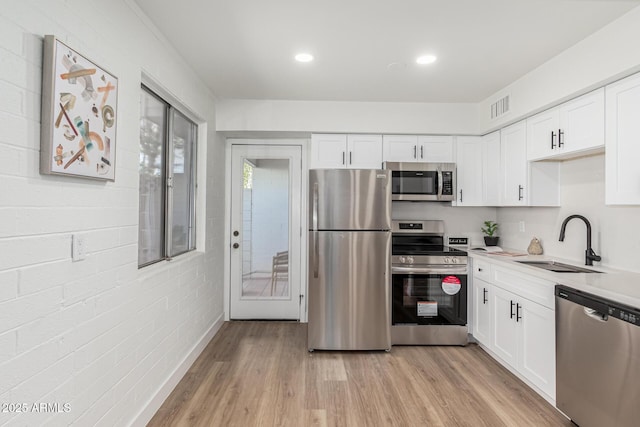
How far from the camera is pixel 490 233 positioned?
12.8 ft

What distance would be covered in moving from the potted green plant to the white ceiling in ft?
4.82

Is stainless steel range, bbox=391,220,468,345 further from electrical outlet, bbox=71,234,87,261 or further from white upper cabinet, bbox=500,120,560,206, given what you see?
electrical outlet, bbox=71,234,87,261

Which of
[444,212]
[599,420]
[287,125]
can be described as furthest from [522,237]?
[287,125]

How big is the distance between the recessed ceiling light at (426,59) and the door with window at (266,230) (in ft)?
5.89

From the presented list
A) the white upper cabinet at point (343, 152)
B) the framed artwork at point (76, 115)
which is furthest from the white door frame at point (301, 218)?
the framed artwork at point (76, 115)

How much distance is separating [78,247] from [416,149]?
3161 millimetres

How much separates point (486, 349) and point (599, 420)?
135cm

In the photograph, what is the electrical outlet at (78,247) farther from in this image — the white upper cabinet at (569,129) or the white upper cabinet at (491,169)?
the white upper cabinet at (491,169)

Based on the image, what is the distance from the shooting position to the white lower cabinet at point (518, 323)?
2.38 metres

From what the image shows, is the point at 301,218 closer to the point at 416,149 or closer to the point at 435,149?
the point at 416,149

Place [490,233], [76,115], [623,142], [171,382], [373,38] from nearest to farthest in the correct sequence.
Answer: [76,115]
[623,142]
[373,38]
[171,382]
[490,233]

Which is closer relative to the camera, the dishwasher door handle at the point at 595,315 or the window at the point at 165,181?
the dishwasher door handle at the point at 595,315

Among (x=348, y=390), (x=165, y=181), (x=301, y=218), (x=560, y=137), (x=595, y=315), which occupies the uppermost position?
(x=560, y=137)

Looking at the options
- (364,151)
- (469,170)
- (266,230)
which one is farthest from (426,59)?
(266,230)
